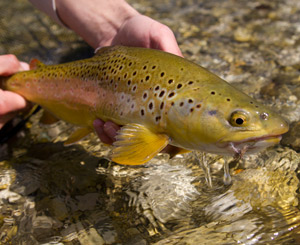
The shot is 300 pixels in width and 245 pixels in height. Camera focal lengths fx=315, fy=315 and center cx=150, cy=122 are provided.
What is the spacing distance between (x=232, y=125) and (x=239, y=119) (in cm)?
6

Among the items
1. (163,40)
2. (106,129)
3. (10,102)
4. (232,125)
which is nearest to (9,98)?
(10,102)

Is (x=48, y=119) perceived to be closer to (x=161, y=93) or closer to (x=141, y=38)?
(x=141, y=38)

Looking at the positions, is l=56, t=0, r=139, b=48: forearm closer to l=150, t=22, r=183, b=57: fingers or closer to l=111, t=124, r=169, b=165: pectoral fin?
l=150, t=22, r=183, b=57: fingers

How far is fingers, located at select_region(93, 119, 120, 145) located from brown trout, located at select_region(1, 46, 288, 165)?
0.06 meters

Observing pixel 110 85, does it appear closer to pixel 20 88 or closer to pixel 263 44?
pixel 20 88

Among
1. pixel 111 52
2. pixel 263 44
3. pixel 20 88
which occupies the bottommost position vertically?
pixel 20 88

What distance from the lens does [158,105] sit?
2.35 meters

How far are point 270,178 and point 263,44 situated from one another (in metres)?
3.13

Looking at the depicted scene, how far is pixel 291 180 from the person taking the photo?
2.78 meters

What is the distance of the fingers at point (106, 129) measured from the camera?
2.76m

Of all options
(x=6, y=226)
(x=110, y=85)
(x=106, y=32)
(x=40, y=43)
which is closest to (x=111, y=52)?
(x=110, y=85)

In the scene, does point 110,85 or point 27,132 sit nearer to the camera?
point 110,85

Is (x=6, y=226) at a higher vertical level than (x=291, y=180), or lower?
lower

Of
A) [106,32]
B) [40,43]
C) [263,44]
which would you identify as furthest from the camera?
[40,43]
